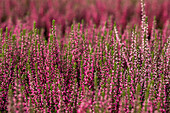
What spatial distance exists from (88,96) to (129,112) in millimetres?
287

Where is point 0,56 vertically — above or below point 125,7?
below

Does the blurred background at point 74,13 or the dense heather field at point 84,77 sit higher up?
the blurred background at point 74,13

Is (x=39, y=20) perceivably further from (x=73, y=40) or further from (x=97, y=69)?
(x=97, y=69)

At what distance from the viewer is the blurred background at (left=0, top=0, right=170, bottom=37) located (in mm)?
4211

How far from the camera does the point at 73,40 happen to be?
222 cm

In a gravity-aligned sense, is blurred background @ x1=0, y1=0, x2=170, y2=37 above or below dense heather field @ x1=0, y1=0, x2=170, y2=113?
above

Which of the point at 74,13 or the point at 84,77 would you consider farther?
the point at 74,13

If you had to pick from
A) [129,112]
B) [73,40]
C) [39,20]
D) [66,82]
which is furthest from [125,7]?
[129,112]

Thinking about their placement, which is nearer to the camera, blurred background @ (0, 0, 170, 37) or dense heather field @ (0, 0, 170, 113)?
dense heather field @ (0, 0, 170, 113)

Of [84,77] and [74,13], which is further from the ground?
[74,13]

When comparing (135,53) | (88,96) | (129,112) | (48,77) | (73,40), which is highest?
(73,40)

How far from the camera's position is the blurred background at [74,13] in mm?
4211

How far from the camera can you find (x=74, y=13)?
176 inches

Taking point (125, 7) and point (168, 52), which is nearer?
point (168, 52)
